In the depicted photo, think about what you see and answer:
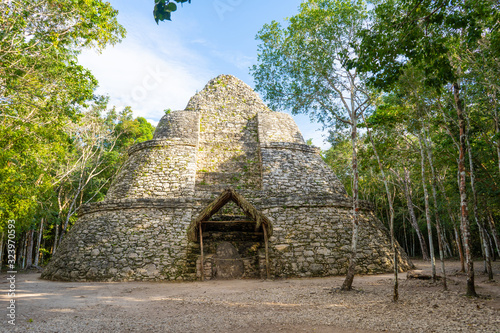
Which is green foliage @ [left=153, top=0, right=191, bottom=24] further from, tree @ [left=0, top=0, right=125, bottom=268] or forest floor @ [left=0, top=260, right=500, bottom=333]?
tree @ [left=0, top=0, right=125, bottom=268]

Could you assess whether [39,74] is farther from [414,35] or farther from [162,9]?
[414,35]

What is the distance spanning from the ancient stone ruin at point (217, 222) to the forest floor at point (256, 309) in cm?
145

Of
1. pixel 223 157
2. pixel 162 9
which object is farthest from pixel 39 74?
pixel 223 157

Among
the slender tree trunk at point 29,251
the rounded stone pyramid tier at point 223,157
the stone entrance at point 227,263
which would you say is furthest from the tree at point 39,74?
the slender tree trunk at point 29,251

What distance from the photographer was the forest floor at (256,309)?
3.91 m

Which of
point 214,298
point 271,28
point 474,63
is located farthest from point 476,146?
point 214,298

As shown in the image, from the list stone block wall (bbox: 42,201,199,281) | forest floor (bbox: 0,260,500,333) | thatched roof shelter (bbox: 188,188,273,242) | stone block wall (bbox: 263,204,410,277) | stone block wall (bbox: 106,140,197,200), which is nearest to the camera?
forest floor (bbox: 0,260,500,333)

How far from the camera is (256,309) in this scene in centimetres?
488

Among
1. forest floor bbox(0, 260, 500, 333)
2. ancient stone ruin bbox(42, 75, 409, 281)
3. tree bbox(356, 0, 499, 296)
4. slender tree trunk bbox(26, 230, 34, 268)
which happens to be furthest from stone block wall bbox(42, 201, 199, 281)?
slender tree trunk bbox(26, 230, 34, 268)

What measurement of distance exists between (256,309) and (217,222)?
4037 mm

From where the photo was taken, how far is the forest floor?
3912mm

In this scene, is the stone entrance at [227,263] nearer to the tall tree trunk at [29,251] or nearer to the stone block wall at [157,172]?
the stone block wall at [157,172]

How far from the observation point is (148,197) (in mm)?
10641

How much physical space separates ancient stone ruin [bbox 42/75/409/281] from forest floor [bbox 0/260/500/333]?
1.45 meters
